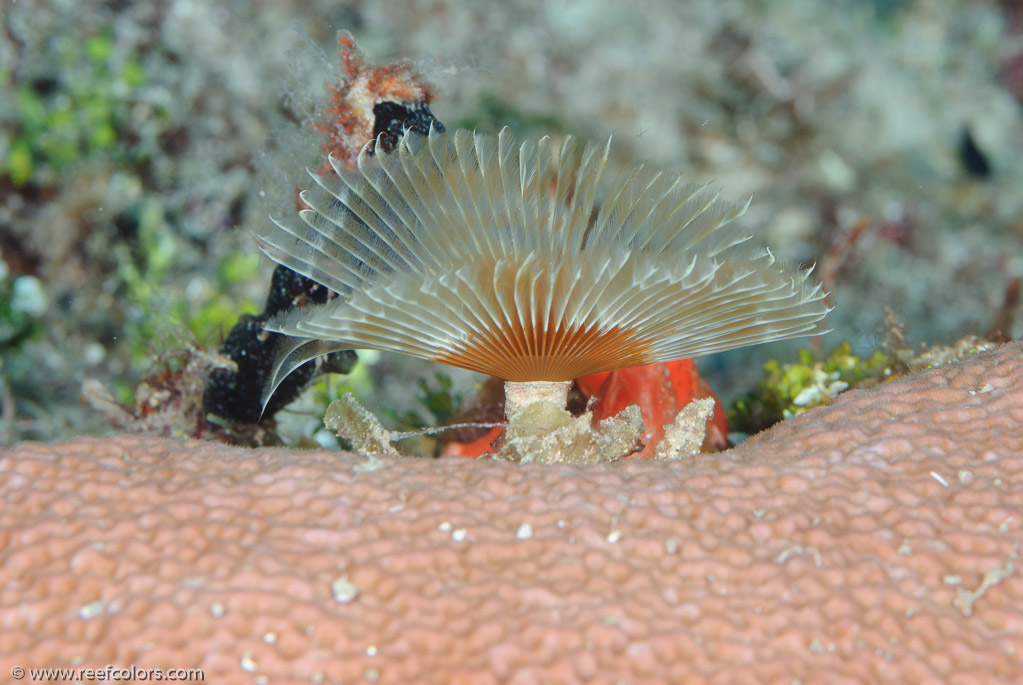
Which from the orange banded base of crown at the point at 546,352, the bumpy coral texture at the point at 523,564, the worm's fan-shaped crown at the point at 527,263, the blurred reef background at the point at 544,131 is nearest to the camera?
the bumpy coral texture at the point at 523,564

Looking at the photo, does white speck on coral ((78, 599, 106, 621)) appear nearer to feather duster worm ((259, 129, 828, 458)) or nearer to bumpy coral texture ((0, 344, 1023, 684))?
bumpy coral texture ((0, 344, 1023, 684))

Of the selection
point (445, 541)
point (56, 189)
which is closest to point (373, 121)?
point (445, 541)

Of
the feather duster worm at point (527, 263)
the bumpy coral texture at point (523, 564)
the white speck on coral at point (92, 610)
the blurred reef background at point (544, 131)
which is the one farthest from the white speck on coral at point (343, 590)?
the blurred reef background at point (544, 131)

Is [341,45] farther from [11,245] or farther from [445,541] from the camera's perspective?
[11,245]

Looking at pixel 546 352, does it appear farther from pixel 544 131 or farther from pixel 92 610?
pixel 544 131

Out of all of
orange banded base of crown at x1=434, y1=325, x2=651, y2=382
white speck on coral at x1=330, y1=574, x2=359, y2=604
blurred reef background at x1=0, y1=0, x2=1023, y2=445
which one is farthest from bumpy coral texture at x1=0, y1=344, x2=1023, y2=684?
blurred reef background at x1=0, y1=0, x2=1023, y2=445

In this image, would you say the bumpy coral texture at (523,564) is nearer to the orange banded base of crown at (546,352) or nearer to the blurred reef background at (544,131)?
the orange banded base of crown at (546,352)
